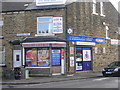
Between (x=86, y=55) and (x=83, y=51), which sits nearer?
(x=83, y=51)

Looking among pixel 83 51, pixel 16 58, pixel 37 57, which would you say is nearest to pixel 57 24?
pixel 37 57

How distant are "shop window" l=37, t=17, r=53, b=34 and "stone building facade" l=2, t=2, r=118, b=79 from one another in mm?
341

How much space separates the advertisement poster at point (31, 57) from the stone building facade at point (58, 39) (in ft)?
0.34

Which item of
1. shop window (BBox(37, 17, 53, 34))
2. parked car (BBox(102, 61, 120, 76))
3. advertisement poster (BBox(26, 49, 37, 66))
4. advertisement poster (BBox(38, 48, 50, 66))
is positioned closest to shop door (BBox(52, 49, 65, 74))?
advertisement poster (BBox(38, 48, 50, 66))

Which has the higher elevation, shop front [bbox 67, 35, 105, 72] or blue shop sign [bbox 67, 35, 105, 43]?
blue shop sign [bbox 67, 35, 105, 43]

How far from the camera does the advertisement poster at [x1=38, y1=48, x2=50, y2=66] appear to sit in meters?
22.9

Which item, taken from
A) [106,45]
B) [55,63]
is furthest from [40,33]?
[106,45]

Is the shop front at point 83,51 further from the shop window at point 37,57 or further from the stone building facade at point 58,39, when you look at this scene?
the shop window at point 37,57

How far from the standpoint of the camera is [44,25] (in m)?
23.5

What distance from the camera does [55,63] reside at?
22.8 metres

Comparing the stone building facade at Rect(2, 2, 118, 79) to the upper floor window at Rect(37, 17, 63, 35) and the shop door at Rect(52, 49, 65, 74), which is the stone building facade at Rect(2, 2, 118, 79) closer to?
the shop door at Rect(52, 49, 65, 74)

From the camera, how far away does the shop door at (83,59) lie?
80.4 ft

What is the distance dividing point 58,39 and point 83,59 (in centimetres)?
421

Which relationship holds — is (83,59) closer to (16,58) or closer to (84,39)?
(84,39)
